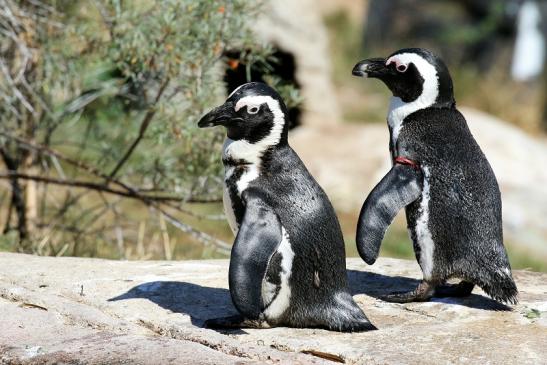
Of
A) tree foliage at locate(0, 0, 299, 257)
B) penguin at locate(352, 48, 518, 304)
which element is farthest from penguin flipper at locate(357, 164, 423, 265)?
tree foliage at locate(0, 0, 299, 257)

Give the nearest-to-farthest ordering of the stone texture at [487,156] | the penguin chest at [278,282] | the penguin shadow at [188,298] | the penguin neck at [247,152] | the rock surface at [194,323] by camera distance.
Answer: the rock surface at [194,323], the penguin chest at [278,282], the penguin neck at [247,152], the penguin shadow at [188,298], the stone texture at [487,156]

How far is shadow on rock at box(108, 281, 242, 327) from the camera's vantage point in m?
4.01

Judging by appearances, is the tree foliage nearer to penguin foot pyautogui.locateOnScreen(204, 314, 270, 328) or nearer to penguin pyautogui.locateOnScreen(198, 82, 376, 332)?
penguin pyautogui.locateOnScreen(198, 82, 376, 332)

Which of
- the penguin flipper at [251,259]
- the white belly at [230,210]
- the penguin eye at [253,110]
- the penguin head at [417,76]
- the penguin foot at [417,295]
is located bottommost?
the penguin foot at [417,295]

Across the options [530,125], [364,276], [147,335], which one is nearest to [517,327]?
[364,276]

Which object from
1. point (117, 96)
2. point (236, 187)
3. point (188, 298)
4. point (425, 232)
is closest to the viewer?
point (236, 187)

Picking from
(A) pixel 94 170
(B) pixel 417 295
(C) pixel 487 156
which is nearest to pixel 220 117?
(B) pixel 417 295

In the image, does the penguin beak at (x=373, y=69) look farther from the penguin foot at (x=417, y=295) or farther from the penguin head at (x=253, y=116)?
the penguin foot at (x=417, y=295)

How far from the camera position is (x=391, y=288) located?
177 inches

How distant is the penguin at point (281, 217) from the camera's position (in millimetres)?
3688

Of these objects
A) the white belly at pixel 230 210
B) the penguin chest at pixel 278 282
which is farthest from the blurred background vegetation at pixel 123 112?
the penguin chest at pixel 278 282

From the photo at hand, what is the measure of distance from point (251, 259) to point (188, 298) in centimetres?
73

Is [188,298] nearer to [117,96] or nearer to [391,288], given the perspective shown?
[391,288]

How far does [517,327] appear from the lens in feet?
12.7
